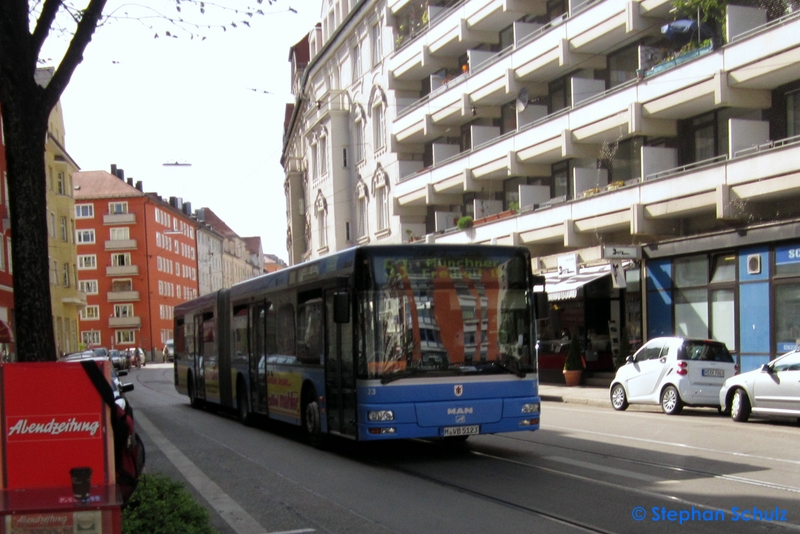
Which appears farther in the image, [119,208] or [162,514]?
[119,208]

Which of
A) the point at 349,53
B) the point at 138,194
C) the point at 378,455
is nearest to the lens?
the point at 378,455

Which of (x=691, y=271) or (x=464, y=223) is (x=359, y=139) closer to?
(x=464, y=223)

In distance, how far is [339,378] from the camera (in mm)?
13383

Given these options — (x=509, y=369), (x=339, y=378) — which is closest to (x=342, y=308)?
(x=339, y=378)

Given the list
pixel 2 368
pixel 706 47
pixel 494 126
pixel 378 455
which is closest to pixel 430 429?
pixel 378 455

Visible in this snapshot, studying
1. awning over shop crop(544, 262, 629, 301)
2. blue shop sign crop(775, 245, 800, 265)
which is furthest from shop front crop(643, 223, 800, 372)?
awning over shop crop(544, 262, 629, 301)

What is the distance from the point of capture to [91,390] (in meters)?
6.00

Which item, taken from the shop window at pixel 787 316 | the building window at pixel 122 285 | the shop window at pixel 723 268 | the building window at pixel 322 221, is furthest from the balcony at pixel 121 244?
the shop window at pixel 787 316

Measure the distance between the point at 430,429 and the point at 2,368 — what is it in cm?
727

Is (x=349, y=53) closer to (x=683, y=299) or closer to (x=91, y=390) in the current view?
(x=683, y=299)

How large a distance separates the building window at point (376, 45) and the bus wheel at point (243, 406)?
2970 centimetres

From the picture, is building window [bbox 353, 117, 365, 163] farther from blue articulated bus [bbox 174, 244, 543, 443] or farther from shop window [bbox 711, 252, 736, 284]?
blue articulated bus [bbox 174, 244, 543, 443]

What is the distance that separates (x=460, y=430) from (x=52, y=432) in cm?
735

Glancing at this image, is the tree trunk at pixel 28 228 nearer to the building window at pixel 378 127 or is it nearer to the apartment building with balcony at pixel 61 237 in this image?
the building window at pixel 378 127
